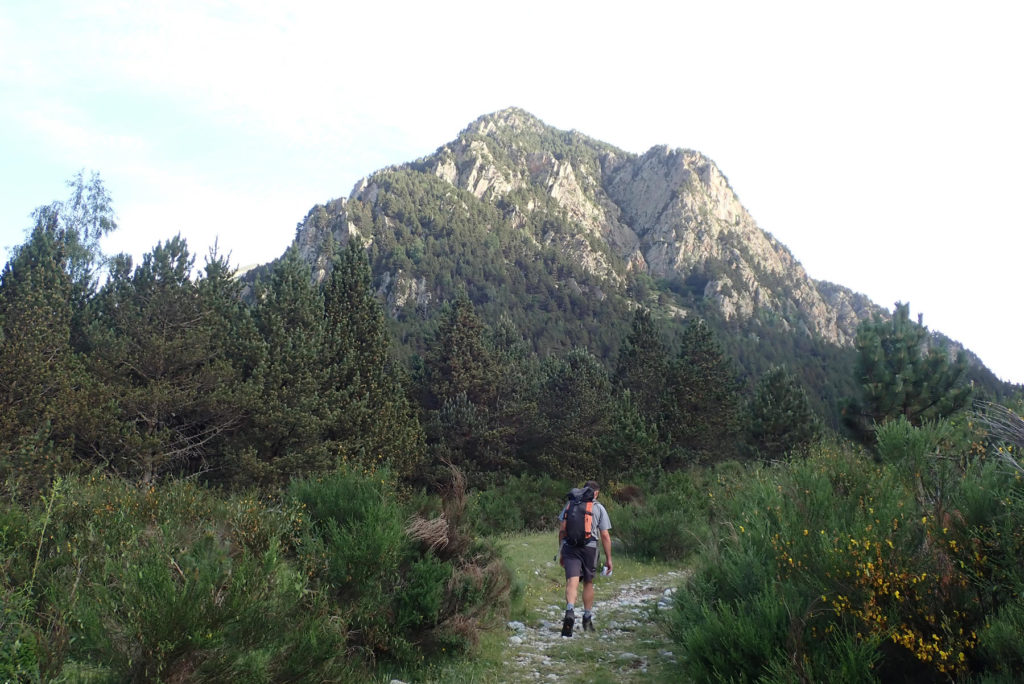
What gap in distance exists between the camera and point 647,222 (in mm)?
178875

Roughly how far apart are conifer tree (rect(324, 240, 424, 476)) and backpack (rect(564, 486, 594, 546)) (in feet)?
45.7

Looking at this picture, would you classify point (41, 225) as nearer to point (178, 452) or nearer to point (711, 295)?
point (178, 452)

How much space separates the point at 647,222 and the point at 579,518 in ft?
590

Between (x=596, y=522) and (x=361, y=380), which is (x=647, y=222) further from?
(x=596, y=522)

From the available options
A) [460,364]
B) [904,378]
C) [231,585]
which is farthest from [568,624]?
[460,364]

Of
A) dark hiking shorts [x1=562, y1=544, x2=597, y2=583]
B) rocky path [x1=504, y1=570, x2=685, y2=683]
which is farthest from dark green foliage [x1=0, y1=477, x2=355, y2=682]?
dark hiking shorts [x1=562, y1=544, x2=597, y2=583]

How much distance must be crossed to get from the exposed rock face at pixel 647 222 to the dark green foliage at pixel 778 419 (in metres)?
80.7

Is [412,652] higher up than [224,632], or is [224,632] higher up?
[224,632]

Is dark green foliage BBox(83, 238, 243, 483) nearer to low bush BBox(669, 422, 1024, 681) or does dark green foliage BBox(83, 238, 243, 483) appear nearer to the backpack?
the backpack

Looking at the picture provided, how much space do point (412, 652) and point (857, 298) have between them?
212287 mm

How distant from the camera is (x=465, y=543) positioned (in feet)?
24.2

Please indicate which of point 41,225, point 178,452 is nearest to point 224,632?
point 178,452

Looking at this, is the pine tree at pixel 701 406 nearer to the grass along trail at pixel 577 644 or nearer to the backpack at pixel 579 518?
the grass along trail at pixel 577 644

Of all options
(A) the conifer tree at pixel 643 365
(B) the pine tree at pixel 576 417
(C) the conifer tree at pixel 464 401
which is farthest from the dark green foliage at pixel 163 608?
(A) the conifer tree at pixel 643 365
